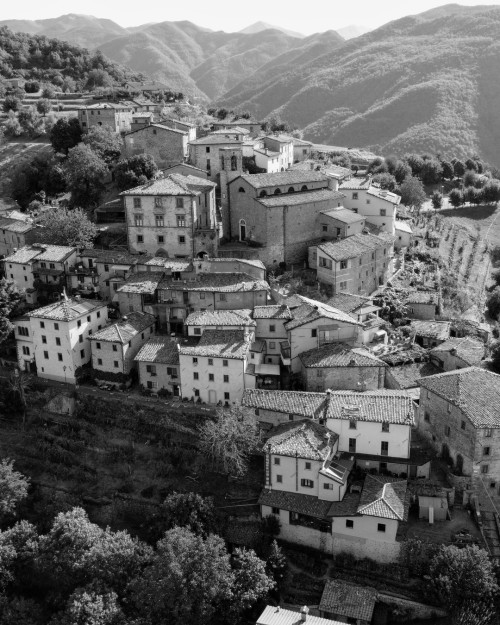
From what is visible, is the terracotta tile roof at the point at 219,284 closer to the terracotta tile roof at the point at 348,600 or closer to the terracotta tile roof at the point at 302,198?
the terracotta tile roof at the point at 302,198

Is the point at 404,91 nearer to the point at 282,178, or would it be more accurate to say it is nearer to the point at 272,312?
the point at 282,178

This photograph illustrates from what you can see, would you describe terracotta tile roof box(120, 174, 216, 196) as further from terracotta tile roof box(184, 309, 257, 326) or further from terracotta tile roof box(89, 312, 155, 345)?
terracotta tile roof box(184, 309, 257, 326)

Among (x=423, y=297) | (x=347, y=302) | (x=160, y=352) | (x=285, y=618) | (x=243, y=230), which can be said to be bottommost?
(x=285, y=618)

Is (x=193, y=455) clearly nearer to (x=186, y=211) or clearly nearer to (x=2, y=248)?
(x=186, y=211)

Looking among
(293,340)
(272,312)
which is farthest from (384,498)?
(272,312)

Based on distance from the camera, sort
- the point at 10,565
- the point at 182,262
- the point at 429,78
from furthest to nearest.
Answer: the point at 429,78 < the point at 182,262 < the point at 10,565

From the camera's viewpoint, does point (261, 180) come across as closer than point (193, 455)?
No

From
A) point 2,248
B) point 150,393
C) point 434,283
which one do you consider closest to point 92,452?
point 150,393
